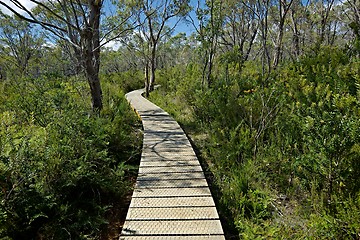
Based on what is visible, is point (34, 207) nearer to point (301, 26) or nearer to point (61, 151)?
point (61, 151)

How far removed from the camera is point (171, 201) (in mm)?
2920

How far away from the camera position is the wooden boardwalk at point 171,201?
Answer: 238cm

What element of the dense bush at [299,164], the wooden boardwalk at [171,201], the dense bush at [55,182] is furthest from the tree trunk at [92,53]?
the dense bush at [299,164]

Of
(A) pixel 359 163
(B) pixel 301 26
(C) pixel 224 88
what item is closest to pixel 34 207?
(A) pixel 359 163

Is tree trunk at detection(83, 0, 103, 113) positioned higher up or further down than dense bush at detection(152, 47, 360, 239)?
higher up

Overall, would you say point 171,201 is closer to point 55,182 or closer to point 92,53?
point 55,182

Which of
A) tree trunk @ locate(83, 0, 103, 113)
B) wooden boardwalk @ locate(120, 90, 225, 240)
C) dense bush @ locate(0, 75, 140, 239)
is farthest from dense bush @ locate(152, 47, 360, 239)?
tree trunk @ locate(83, 0, 103, 113)

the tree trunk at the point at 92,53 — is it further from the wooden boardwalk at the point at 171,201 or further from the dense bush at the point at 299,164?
the dense bush at the point at 299,164

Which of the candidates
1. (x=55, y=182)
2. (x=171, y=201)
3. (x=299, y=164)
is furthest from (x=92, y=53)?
(x=299, y=164)

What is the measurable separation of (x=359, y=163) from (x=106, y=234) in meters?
2.63

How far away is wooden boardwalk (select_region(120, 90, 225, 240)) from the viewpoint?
2.38 metres

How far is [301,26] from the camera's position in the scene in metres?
25.5

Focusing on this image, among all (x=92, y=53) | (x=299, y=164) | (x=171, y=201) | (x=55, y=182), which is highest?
(x=92, y=53)

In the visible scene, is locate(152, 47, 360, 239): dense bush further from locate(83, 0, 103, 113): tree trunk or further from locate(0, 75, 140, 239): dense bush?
locate(83, 0, 103, 113): tree trunk
